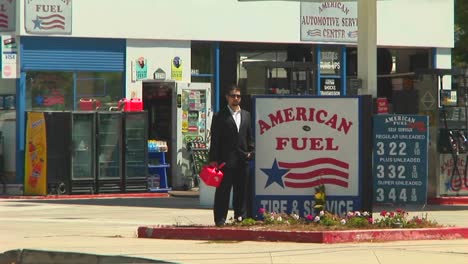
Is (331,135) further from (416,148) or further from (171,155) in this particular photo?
(171,155)

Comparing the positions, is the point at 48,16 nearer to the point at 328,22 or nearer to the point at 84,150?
the point at 84,150

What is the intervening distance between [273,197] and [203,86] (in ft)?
47.1

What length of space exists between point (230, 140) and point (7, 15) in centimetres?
1392

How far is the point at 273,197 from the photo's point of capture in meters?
16.0

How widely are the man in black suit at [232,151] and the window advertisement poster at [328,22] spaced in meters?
16.0

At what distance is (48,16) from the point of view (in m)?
28.3

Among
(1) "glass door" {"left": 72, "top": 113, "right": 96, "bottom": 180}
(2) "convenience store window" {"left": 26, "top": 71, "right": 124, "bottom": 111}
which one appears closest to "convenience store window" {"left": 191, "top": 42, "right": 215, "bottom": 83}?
(2) "convenience store window" {"left": 26, "top": 71, "right": 124, "bottom": 111}

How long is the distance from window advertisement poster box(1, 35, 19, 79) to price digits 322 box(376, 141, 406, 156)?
1122 centimetres

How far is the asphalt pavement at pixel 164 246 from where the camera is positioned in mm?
13133

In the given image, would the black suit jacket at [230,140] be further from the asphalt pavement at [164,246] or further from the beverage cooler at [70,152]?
the beverage cooler at [70,152]

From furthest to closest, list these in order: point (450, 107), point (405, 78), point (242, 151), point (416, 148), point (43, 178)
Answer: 1. point (405, 78)
2. point (43, 178)
3. point (450, 107)
4. point (416, 148)
5. point (242, 151)

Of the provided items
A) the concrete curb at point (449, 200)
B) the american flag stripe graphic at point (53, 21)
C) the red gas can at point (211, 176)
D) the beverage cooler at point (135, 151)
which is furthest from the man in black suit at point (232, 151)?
the american flag stripe graphic at point (53, 21)

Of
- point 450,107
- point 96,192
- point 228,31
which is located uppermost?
point 228,31

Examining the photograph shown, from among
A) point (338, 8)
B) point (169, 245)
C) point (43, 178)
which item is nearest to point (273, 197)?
point (169, 245)
